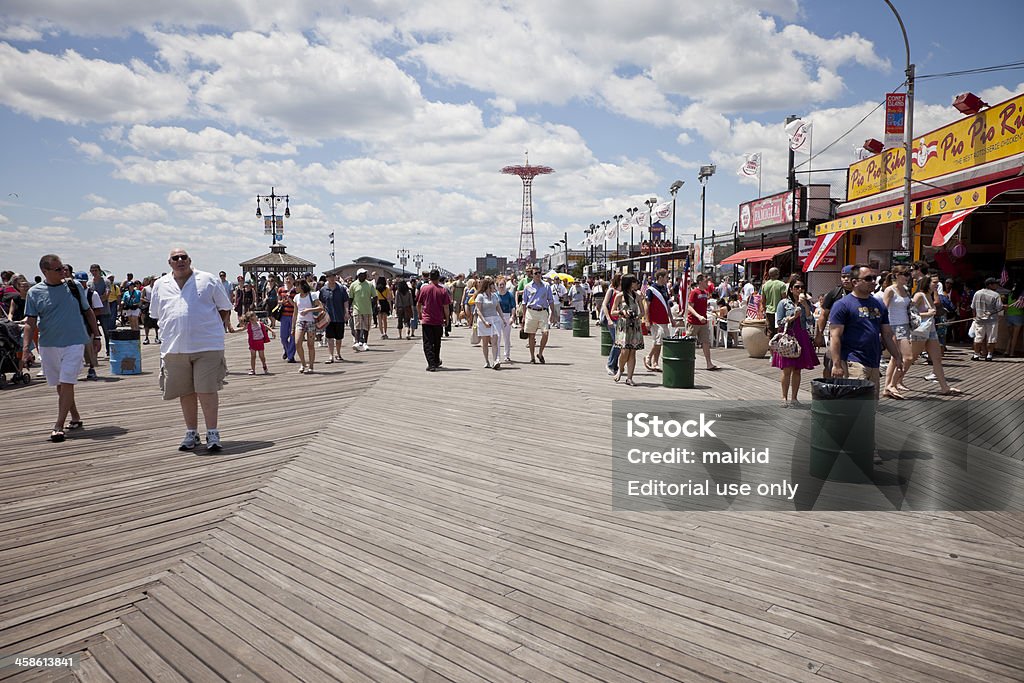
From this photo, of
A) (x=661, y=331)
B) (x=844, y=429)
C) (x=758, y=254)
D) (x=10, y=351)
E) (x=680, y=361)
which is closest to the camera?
(x=844, y=429)

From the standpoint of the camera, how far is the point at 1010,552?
14.7 feet

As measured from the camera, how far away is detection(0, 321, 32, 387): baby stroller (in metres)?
12.3

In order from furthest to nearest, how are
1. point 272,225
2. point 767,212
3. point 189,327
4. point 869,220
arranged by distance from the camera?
point 272,225 → point 767,212 → point 869,220 → point 189,327

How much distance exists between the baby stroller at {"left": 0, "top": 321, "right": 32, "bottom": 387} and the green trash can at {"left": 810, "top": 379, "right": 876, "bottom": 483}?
1299 centimetres

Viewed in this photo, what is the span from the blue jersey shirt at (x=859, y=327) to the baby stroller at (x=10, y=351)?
42.9ft

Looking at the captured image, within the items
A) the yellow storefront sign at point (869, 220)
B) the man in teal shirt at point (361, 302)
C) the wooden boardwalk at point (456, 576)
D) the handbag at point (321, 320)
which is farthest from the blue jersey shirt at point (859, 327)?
the yellow storefront sign at point (869, 220)

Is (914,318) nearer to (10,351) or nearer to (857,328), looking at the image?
(857,328)

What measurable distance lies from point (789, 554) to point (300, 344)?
35.6 ft

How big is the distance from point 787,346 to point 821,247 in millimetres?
16949

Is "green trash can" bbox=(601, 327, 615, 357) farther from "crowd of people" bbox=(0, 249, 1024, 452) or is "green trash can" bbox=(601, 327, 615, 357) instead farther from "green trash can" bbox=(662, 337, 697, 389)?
"green trash can" bbox=(662, 337, 697, 389)

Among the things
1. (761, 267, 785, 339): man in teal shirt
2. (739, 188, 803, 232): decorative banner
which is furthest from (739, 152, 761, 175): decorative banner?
(761, 267, 785, 339): man in teal shirt

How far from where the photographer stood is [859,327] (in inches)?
283

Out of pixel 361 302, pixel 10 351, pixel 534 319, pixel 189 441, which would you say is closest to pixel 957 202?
pixel 534 319

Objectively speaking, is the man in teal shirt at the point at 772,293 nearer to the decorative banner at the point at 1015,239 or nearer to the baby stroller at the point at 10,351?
the decorative banner at the point at 1015,239
